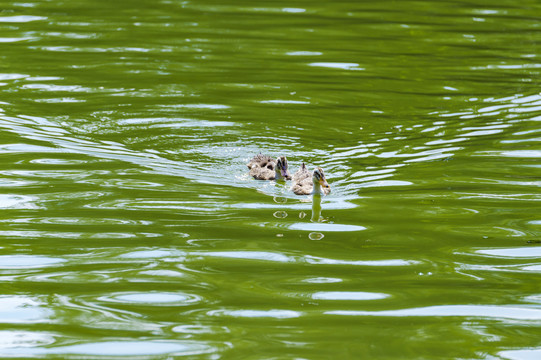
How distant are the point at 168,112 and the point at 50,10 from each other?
768 centimetres

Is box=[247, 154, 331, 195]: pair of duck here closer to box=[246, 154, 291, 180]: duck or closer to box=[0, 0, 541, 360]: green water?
box=[246, 154, 291, 180]: duck

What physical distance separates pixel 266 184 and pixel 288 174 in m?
0.58

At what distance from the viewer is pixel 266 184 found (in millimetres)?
11508

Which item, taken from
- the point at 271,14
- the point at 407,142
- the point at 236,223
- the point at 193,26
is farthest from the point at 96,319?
the point at 271,14

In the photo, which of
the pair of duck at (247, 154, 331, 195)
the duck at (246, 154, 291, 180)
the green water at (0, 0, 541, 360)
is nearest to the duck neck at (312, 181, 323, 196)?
the pair of duck at (247, 154, 331, 195)

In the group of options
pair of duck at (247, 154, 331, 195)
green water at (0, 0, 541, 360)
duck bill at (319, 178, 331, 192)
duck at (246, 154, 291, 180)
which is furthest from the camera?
duck at (246, 154, 291, 180)

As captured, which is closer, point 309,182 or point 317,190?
point 317,190

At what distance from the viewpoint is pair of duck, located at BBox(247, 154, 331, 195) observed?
10.6m

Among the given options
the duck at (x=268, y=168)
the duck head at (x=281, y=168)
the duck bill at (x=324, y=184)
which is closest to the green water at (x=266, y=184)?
the duck bill at (x=324, y=184)

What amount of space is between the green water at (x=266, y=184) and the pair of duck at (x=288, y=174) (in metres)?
0.18

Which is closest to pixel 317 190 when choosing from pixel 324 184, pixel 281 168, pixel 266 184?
pixel 324 184

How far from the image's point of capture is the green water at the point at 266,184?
22.3ft

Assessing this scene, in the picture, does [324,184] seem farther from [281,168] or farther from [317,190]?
[281,168]

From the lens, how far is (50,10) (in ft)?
66.7
